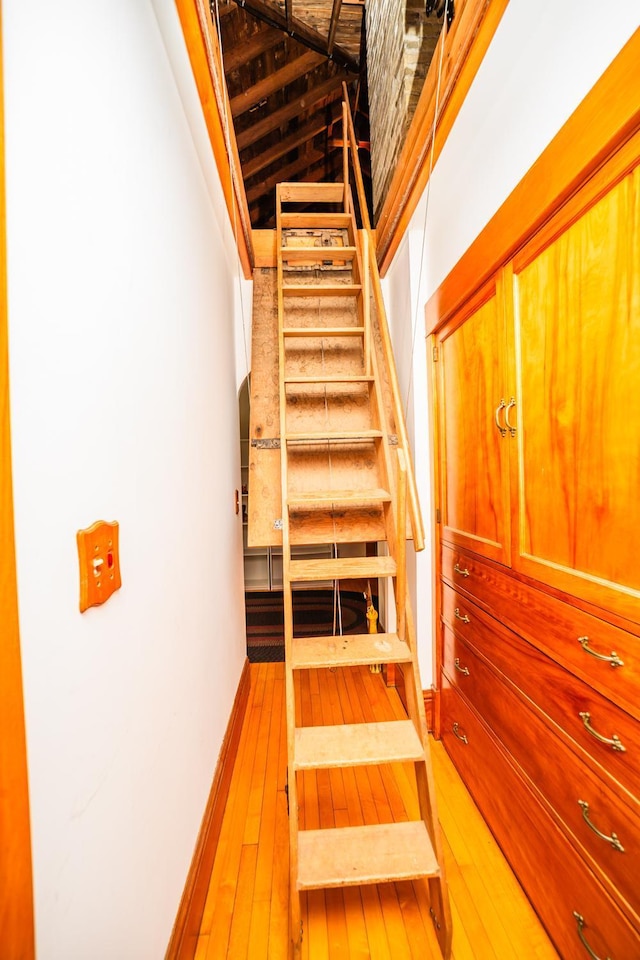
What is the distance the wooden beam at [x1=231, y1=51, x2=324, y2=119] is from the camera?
14.6 ft

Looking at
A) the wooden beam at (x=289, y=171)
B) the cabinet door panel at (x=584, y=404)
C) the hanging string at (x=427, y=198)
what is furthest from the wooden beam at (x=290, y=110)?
the cabinet door panel at (x=584, y=404)

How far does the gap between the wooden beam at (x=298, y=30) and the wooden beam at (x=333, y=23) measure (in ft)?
0.30

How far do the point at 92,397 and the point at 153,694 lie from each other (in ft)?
2.54

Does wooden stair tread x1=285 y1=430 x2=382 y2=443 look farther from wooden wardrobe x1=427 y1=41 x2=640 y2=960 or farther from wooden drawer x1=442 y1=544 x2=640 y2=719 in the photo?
wooden drawer x1=442 y1=544 x2=640 y2=719

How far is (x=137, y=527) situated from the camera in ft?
3.46

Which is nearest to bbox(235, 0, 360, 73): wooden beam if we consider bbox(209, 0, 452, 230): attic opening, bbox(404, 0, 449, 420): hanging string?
bbox(209, 0, 452, 230): attic opening

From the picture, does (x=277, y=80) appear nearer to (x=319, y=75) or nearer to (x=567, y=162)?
(x=319, y=75)

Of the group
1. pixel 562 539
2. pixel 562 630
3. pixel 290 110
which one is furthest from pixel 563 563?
pixel 290 110

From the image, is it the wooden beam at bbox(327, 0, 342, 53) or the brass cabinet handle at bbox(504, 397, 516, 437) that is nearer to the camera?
the brass cabinet handle at bbox(504, 397, 516, 437)

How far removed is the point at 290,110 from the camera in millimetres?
5027

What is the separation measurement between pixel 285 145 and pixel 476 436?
18.7 feet

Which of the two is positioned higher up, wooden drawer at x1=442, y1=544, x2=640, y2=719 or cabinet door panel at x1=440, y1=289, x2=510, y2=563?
cabinet door panel at x1=440, y1=289, x2=510, y2=563

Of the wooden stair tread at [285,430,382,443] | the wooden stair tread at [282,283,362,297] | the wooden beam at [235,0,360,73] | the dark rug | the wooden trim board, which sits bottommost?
the dark rug

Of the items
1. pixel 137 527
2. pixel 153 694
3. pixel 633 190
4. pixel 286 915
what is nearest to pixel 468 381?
pixel 633 190
